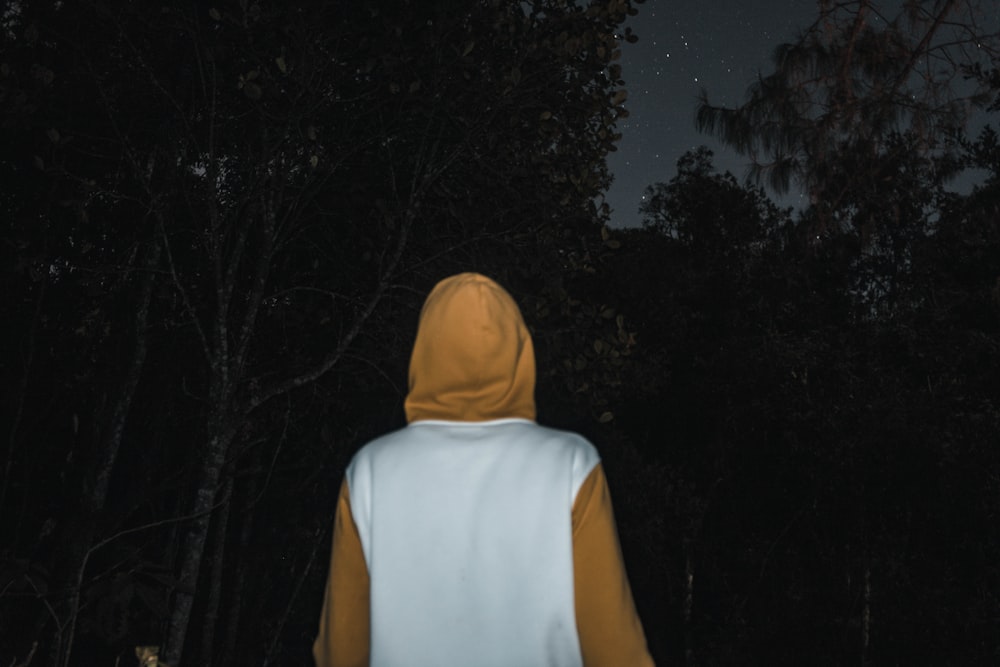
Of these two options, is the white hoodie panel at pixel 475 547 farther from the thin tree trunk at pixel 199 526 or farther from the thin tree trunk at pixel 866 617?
the thin tree trunk at pixel 866 617

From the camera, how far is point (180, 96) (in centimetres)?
482

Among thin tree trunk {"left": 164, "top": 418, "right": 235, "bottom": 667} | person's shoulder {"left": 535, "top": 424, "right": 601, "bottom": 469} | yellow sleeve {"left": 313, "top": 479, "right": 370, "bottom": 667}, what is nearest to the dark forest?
thin tree trunk {"left": 164, "top": 418, "right": 235, "bottom": 667}

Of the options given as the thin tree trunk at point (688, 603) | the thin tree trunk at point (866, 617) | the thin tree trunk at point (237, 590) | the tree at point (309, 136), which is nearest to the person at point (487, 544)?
the tree at point (309, 136)

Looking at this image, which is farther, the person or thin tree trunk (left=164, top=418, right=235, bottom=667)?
thin tree trunk (left=164, top=418, right=235, bottom=667)

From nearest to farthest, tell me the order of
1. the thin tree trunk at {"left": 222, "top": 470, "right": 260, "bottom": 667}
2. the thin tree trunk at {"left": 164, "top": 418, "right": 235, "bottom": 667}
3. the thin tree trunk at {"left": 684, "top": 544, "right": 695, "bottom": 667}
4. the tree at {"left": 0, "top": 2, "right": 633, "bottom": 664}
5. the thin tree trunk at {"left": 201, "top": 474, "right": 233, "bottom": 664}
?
the thin tree trunk at {"left": 164, "top": 418, "right": 235, "bottom": 667} → the tree at {"left": 0, "top": 2, "right": 633, "bottom": 664} → the thin tree trunk at {"left": 201, "top": 474, "right": 233, "bottom": 664} → the thin tree trunk at {"left": 222, "top": 470, "right": 260, "bottom": 667} → the thin tree trunk at {"left": 684, "top": 544, "right": 695, "bottom": 667}

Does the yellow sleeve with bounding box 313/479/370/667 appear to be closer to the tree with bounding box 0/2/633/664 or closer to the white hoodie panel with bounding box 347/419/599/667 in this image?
the white hoodie panel with bounding box 347/419/599/667

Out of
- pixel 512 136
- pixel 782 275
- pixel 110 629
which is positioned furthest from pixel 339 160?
pixel 782 275

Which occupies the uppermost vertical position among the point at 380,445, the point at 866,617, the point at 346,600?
the point at 380,445

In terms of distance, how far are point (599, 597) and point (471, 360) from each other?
0.55 m

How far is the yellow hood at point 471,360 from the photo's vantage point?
5.81ft

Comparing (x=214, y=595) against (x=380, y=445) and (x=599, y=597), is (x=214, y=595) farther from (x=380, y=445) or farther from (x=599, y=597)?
(x=599, y=597)

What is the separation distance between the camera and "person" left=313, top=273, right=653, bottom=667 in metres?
1.61

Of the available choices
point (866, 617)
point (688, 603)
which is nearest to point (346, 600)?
point (866, 617)

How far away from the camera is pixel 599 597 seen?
1623mm
